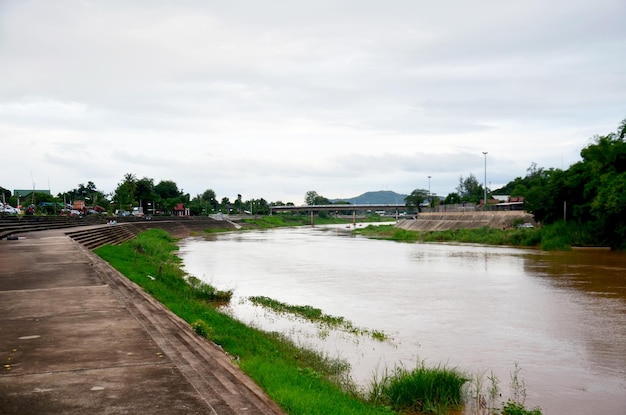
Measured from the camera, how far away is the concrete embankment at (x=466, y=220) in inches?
3019

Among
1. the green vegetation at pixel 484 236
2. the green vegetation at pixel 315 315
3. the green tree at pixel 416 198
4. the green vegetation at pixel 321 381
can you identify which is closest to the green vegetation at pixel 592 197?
the green vegetation at pixel 484 236

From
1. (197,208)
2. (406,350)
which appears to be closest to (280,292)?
(406,350)

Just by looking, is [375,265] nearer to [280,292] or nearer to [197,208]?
[280,292]

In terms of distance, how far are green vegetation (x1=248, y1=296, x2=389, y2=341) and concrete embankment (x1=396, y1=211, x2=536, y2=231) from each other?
192 feet

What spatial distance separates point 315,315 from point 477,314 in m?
6.74

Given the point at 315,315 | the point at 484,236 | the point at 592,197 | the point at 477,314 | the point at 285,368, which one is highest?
the point at 592,197

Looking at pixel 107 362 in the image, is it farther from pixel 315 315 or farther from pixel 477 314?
pixel 477 314

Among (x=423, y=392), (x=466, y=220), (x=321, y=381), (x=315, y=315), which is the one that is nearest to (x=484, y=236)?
(x=466, y=220)

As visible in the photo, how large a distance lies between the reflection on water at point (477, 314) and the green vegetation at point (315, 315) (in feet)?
1.80

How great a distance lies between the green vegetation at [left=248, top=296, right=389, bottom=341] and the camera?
60.9ft

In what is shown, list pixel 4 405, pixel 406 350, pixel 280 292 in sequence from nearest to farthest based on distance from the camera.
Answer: pixel 4 405
pixel 406 350
pixel 280 292

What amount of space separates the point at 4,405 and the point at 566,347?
15.4 meters

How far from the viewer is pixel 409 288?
97.5ft

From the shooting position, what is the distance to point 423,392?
11.4m
